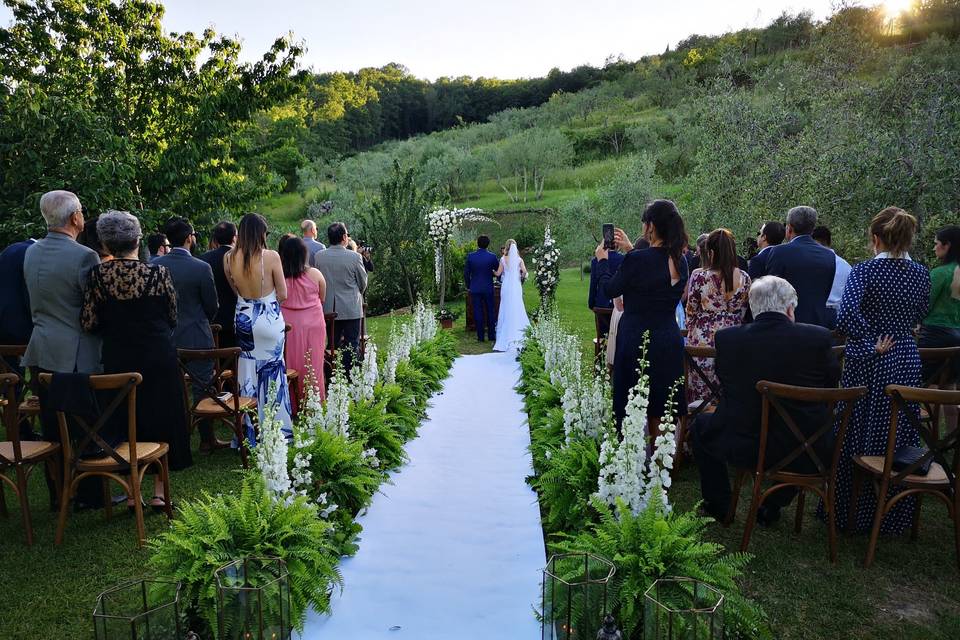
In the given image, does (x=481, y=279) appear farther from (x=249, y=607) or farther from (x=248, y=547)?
(x=249, y=607)

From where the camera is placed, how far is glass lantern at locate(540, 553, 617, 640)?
2.71 m

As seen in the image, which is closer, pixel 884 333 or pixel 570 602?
pixel 570 602

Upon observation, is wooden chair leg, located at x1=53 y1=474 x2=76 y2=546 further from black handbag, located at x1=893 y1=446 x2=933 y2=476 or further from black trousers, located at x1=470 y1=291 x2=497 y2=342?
black trousers, located at x1=470 y1=291 x2=497 y2=342

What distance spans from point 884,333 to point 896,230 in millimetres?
745

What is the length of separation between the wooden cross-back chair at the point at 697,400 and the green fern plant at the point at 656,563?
186 cm

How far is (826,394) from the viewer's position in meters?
3.96

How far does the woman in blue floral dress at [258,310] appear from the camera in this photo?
5855 mm

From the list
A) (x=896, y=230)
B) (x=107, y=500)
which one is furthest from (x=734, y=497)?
(x=107, y=500)

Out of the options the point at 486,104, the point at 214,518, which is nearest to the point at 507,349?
the point at 214,518

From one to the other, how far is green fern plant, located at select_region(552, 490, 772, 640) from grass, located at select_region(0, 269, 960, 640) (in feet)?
1.33

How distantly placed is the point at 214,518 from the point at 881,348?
4.62 m

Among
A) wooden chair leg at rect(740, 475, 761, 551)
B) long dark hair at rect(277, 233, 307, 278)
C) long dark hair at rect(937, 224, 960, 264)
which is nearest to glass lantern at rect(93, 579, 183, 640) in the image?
wooden chair leg at rect(740, 475, 761, 551)

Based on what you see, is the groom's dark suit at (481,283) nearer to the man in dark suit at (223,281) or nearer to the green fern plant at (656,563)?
the man in dark suit at (223,281)

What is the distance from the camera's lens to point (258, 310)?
240 inches
